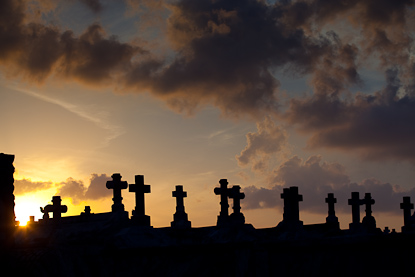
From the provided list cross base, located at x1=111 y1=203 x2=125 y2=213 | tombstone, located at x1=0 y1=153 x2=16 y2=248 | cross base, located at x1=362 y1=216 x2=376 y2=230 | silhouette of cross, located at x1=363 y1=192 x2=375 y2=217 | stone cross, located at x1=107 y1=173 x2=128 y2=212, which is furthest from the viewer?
silhouette of cross, located at x1=363 y1=192 x2=375 y2=217

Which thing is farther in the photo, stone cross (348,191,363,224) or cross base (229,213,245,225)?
stone cross (348,191,363,224)

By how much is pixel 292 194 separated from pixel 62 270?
1395cm

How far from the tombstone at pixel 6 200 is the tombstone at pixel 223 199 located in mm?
11659

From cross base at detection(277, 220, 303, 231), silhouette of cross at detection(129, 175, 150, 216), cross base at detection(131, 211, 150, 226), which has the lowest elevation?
cross base at detection(277, 220, 303, 231)

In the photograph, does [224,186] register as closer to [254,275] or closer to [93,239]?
[93,239]

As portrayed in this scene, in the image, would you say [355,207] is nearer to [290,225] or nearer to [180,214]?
[290,225]

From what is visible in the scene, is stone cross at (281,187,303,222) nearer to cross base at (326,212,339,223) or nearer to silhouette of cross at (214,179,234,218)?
silhouette of cross at (214,179,234,218)

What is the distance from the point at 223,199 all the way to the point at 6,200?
41.9ft

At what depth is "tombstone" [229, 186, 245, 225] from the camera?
18.8m

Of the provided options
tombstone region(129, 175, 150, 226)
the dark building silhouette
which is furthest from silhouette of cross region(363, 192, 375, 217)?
the dark building silhouette

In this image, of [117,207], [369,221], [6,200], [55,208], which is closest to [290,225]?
[117,207]

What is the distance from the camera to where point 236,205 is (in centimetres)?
1955

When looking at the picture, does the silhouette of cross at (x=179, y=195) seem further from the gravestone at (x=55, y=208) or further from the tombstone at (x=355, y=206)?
the tombstone at (x=355, y=206)

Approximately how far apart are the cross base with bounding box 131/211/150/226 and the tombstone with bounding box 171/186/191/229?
628cm
